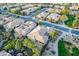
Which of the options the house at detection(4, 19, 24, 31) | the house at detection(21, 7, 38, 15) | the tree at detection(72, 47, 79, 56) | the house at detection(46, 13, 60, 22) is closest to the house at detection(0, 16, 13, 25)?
the house at detection(4, 19, 24, 31)

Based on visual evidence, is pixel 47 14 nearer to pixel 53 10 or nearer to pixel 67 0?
pixel 53 10

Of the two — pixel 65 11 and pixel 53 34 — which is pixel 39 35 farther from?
pixel 65 11

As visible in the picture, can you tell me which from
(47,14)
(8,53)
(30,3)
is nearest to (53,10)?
(47,14)

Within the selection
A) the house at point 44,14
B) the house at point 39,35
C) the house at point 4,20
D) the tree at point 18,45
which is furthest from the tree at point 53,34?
the house at point 4,20

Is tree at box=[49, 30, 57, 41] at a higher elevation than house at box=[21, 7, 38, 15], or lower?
lower

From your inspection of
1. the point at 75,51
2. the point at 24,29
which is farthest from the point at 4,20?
the point at 75,51

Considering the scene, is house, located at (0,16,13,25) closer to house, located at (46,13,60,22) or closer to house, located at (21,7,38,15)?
house, located at (21,7,38,15)
